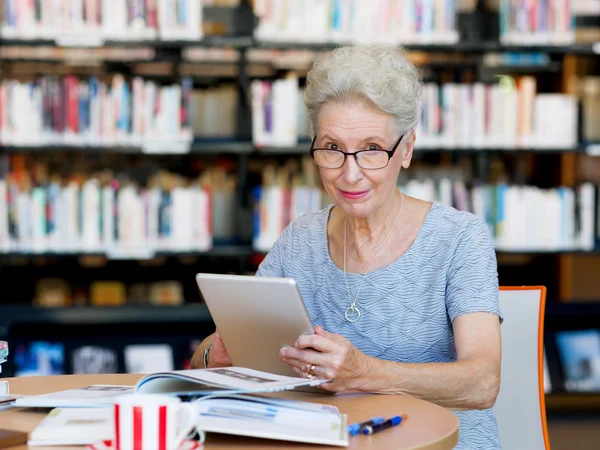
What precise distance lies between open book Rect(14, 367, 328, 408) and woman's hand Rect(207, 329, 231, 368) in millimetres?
308

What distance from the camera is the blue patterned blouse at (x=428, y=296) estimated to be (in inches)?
68.2

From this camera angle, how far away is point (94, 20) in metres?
3.76

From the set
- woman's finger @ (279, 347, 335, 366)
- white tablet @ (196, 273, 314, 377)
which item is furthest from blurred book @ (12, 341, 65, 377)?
woman's finger @ (279, 347, 335, 366)

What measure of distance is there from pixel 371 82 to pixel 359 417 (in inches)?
27.0

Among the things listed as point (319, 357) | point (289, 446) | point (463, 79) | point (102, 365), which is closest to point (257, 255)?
point (102, 365)

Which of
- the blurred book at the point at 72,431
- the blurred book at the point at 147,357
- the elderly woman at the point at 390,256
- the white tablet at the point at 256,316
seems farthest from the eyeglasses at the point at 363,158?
the blurred book at the point at 147,357

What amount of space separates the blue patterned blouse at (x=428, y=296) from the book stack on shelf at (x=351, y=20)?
2.10 m

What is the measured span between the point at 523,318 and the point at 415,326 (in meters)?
0.31

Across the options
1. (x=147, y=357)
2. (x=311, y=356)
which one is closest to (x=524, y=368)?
(x=311, y=356)

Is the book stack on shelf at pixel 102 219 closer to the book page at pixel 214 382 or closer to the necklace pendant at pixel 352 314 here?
the necklace pendant at pixel 352 314

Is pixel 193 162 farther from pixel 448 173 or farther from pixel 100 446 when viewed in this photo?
pixel 100 446

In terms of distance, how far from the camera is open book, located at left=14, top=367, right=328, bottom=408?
1.26 meters

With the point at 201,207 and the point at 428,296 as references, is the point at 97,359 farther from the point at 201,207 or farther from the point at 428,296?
the point at 428,296

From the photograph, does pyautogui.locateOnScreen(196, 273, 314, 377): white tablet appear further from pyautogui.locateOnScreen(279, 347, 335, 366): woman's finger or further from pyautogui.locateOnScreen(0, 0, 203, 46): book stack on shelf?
pyautogui.locateOnScreen(0, 0, 203, 46): book stack on shelf
